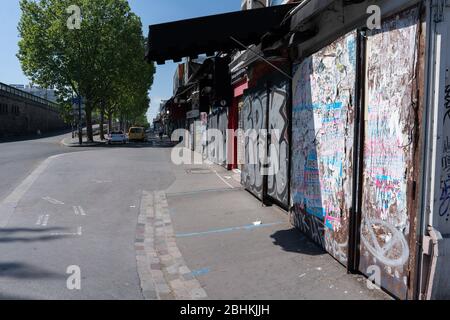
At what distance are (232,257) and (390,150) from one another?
2624 millimetres

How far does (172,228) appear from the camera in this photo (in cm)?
775

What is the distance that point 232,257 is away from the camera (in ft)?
19.1

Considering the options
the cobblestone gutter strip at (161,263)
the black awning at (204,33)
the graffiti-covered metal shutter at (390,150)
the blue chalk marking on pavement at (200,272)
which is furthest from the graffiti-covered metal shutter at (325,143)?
the cobblestone gutter strip at (161,263)

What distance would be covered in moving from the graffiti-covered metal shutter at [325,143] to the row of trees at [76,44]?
35191 millimetres

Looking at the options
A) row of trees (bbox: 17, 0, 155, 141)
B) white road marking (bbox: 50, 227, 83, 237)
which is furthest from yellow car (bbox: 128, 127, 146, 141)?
white road marking (bbox: 50, 227, 83, 237)

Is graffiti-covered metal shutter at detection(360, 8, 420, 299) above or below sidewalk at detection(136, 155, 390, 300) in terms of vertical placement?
above

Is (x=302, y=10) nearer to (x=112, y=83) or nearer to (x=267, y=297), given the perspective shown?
(x=267, y=297)

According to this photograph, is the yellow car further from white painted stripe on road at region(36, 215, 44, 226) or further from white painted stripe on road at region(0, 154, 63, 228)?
white painted stripe on road at region(36, 215, 44, 226)

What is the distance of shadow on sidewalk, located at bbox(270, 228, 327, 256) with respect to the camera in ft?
18.9

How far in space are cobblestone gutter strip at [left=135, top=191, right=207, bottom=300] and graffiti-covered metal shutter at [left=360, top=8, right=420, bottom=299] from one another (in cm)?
184

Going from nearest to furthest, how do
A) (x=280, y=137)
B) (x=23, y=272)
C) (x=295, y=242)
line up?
1. (x=23, y=272)
2. (x=295, y=242)
3. (x=280, y=137)

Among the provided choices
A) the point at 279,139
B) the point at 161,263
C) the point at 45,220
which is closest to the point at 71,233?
the point at 45,220

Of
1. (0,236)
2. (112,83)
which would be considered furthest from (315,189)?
(112,83)

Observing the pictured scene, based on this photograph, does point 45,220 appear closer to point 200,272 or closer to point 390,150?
point 200,272
